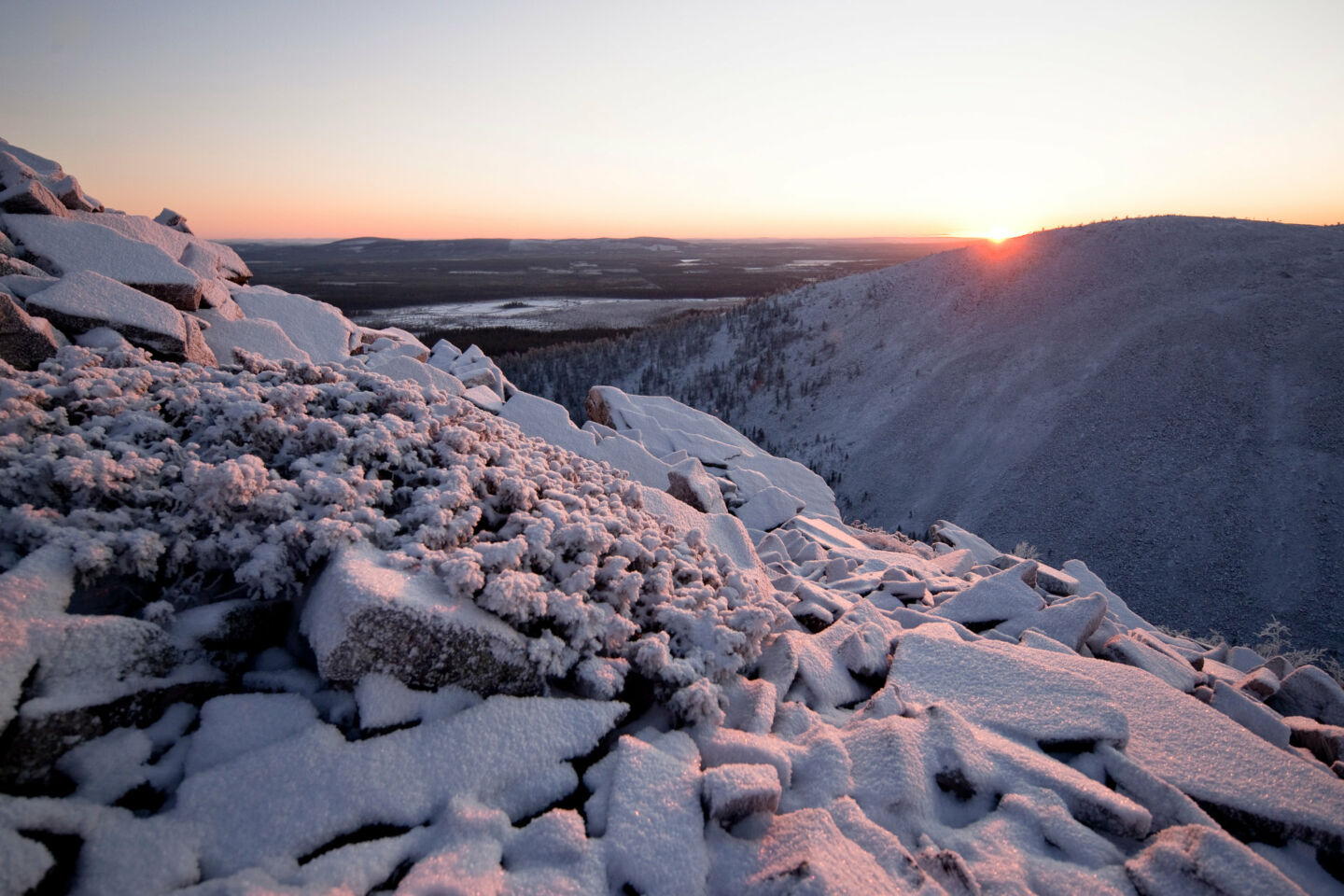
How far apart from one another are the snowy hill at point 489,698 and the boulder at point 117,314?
0.17 feet

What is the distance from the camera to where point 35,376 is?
3.33 m

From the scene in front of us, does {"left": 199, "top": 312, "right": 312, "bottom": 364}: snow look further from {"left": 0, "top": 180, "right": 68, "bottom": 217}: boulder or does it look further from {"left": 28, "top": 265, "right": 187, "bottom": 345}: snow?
{"left": 0, "top": 180, "right": 68, "bottom": 217}: boulder

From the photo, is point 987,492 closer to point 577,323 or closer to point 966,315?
point 966,315

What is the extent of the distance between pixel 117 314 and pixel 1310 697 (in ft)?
27.2

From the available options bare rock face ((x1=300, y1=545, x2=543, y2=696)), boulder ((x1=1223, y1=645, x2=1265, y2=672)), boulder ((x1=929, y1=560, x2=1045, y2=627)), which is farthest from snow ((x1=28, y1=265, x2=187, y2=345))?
boulder ((x1=1223, y1=645, x2=1265, y2=672))

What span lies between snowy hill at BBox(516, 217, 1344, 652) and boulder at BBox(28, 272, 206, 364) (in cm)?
1170

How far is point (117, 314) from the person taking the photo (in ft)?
14.6

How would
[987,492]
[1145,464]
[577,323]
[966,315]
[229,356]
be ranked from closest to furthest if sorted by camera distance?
[229,356]
[1145,464]
[987,492]
[966,315]
[577,323]

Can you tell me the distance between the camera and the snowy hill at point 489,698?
2.03 meters

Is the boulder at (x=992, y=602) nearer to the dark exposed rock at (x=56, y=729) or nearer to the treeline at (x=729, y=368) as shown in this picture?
the dark exposed rock at (x=56, y=729)

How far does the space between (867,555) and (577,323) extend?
39773mm

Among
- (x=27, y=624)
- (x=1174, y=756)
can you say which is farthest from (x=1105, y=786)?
(x=27, y=624)

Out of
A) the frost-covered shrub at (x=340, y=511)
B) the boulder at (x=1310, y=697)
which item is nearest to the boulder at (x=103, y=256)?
the frost-covered shrub at (x=340, y=511)

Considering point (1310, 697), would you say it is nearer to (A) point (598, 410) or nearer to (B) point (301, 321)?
(A) point (598, 410)
